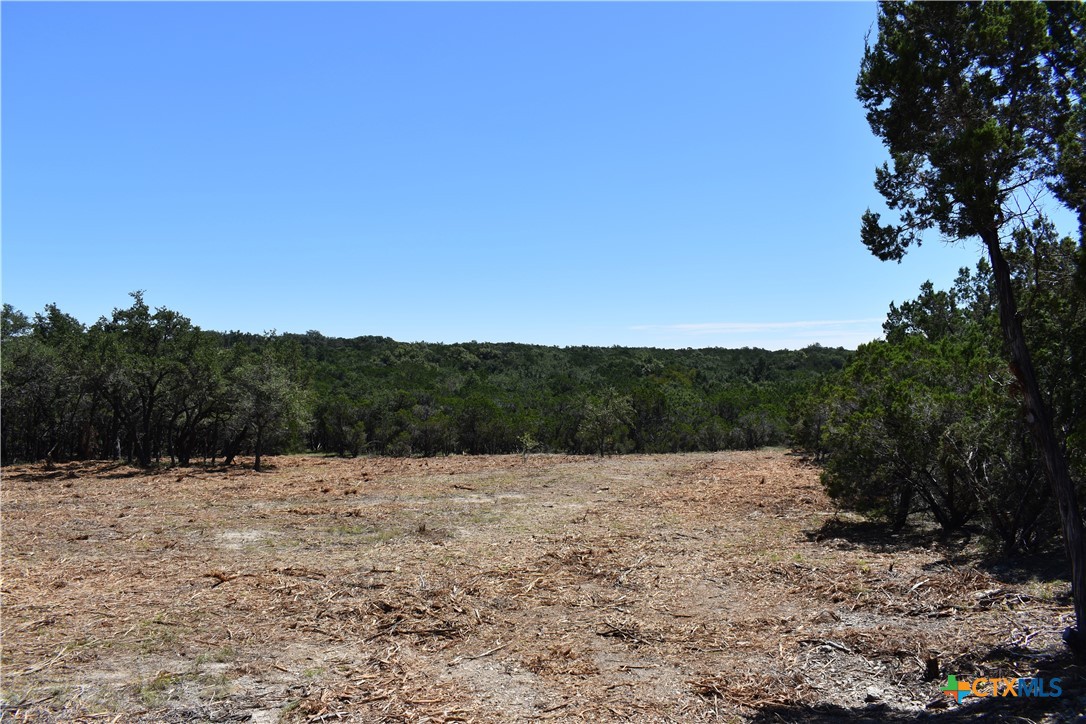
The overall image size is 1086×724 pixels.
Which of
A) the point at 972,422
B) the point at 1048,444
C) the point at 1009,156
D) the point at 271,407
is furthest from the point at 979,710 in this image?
the point at 271,407

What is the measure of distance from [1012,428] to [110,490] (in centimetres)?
2378

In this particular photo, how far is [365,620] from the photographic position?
7746 millimetres

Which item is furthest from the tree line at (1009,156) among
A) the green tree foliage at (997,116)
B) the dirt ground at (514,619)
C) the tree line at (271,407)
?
the tree line at (271,407)

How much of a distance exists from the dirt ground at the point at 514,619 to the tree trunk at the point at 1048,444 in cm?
55

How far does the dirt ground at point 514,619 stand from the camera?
552 cm

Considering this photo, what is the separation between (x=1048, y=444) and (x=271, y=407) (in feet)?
88.2

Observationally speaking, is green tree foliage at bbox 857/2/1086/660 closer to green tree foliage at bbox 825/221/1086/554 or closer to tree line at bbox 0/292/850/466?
green tree foliage at bbox 825/221/1086/554

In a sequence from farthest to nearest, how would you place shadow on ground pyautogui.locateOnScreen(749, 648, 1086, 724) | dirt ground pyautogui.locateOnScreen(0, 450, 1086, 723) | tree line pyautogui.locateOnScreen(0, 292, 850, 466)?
tree line pyautogui.locateOnScreen(0, 292, 850, 466) → dirt ground pyautogui.locateOnScreen(0, 450, 1086, 723) → shadow on ground pyautogui.locateOnScreen(749, 648, 1086, 724)

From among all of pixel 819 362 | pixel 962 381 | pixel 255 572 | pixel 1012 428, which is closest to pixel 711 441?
pixel 962 381

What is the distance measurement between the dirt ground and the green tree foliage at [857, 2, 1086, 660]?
1913 mm

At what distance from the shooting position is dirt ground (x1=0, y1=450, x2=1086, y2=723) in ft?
18.1

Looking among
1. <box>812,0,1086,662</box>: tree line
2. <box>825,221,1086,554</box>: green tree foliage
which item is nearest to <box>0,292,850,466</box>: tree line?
<box>825,221,1086,554</box>: green tree foliage

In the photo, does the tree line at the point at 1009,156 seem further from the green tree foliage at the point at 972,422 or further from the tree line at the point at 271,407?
the tree line at the point at 271,407

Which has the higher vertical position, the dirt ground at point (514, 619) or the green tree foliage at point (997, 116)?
the green tree foliage at point (997, 116)
